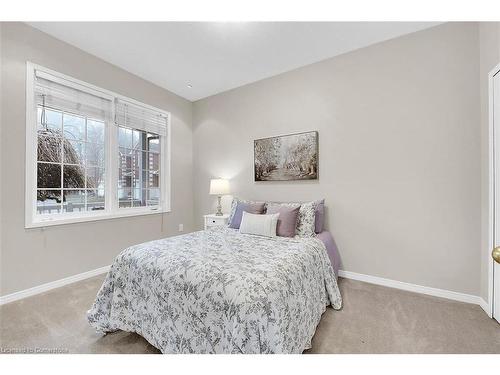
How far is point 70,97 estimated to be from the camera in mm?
2613

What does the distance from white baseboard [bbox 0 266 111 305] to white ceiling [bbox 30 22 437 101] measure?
2.66m

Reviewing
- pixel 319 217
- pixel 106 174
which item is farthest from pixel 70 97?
pixel 319 217

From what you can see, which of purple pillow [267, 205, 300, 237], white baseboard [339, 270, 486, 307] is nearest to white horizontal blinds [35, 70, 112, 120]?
purple pillow [267, 205, 300, 237]

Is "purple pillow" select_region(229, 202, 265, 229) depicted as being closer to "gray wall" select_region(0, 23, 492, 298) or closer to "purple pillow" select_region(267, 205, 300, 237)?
"purple pillow" select_region(267, 205, 300, 237)

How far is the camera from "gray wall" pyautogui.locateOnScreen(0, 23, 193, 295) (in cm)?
211

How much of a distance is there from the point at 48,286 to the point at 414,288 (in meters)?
3.84

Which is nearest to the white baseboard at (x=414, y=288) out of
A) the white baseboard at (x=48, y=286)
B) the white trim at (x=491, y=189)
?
the white trim at (x=491, y=189)

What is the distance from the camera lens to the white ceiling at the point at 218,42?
2.24 meters

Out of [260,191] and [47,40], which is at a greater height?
[47,40]

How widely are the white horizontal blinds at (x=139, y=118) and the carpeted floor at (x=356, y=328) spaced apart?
2.25 m
